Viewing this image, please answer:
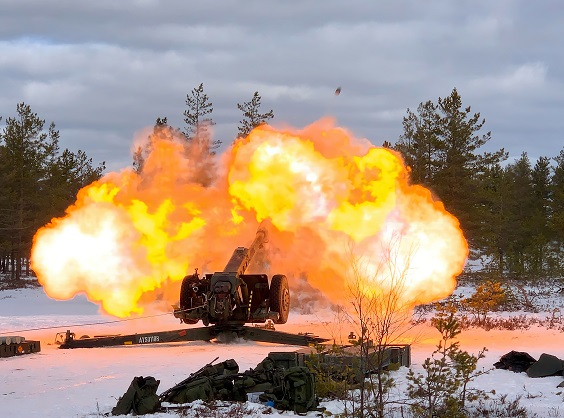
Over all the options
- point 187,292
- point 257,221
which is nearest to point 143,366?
point 187,292

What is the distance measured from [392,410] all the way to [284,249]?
1286 centimetres

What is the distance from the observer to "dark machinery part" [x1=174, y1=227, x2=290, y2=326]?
22.0 meters

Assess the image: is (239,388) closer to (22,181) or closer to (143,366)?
(143,366)

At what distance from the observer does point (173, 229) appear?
1022 inches

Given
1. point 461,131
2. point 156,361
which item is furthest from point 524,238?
point 156,361

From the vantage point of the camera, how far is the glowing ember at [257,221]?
23.2 meters

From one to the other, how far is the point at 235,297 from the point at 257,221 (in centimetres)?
350

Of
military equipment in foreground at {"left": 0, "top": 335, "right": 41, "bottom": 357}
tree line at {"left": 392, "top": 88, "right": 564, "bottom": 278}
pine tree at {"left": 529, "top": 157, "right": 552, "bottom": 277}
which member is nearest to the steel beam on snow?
military equipment in foreground at {"left": 0, "top": 335, "right": 41, "bottom": 357}

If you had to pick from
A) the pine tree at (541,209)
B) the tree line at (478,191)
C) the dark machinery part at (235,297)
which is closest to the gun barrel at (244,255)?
the dark machinery part at (235,297)

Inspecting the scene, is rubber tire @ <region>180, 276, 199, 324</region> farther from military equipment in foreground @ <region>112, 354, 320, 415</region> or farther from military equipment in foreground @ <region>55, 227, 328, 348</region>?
military equipment in foreground @ <region>112, 354, 320, 415</region>

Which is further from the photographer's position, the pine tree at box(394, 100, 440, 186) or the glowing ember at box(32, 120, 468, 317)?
the pine tree at box(394, 100, 440, 186)

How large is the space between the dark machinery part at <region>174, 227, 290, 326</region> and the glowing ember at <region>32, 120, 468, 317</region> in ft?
6.38

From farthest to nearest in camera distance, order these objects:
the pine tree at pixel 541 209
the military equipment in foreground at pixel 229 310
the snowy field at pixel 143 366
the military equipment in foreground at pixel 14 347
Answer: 1. the pine tree at pixel 541 209
2. the military equipment in foreground at pixel 229 310
3. the military equipment in foreground at pixel 14 347
4. the snowy field at pixel 143 366

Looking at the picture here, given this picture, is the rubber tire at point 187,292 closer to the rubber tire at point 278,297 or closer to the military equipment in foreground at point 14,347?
the rubber tire at point 278,297
